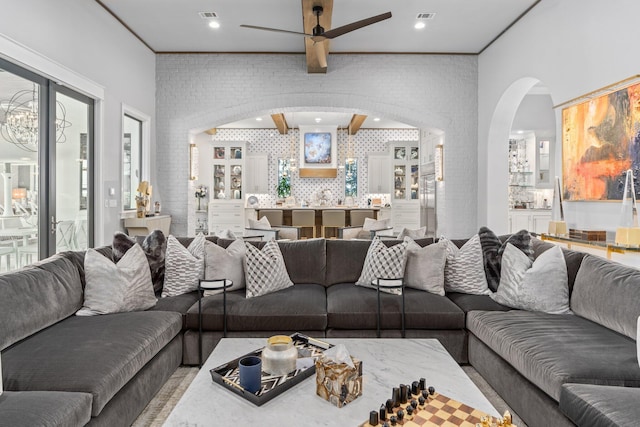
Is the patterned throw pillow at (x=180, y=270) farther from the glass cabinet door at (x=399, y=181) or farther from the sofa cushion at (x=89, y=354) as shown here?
the glass cabinet door at (x=399, y=181)

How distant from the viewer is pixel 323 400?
1.63 metres

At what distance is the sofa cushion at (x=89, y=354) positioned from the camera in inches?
69.3

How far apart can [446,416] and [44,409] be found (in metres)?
1.49

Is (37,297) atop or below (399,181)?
below

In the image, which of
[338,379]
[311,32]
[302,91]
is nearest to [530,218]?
[302,91]

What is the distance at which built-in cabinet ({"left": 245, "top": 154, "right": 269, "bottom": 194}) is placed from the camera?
11078 millimetres

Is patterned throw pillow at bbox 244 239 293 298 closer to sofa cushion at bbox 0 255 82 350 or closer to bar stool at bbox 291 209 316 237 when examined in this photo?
sofa cushion at bbox 0 255 82 350

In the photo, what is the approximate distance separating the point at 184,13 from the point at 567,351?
200 inches

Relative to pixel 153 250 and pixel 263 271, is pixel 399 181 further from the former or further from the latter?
pixel 153 250

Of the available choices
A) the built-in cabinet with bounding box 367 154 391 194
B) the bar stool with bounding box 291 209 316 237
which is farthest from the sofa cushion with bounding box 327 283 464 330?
the built-in cabinet with bounding box 367 154 391 194

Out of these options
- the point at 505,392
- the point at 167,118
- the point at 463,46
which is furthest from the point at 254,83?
the point at 505,392

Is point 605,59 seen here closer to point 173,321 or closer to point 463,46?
point 463,46

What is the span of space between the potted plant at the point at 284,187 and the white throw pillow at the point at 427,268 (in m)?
7.93

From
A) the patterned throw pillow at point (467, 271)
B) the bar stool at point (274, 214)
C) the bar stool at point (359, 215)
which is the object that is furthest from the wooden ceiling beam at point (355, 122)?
the patterned throw pillow at point (467, 271)
